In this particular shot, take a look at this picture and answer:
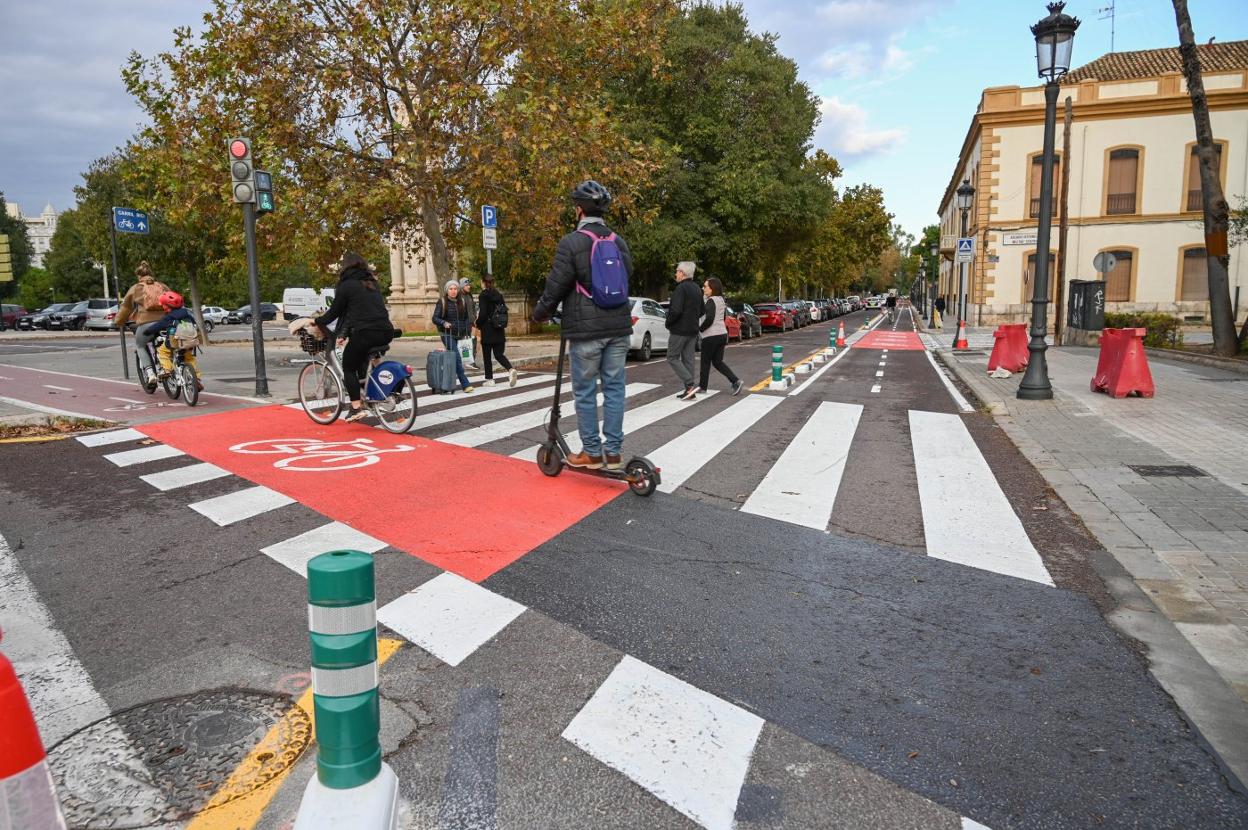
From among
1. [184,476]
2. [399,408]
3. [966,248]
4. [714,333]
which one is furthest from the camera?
[966,248]

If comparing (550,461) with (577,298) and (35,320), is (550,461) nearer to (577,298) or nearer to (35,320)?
(577,298)

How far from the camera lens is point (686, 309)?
11.5m

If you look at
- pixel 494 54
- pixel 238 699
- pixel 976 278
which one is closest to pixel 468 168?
pixel 494 54

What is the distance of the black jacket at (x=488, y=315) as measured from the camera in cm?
1285

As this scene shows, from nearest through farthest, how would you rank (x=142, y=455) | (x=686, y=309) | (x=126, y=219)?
(x=142, y=455) < (x=686, y=309) < (x=126, y=219)

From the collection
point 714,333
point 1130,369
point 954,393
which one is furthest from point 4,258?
point 1130,369

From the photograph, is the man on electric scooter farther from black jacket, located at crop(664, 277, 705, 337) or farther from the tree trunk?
the tree trunk

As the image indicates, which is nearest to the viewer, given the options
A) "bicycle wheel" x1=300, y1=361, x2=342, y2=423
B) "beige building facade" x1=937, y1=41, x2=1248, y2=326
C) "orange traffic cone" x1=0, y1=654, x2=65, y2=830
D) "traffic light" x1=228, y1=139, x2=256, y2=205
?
"orange traffic cone" x1=0, y1=654, x2=65, y2=830

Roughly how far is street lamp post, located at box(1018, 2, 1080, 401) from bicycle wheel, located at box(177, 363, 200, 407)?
36.7 ft

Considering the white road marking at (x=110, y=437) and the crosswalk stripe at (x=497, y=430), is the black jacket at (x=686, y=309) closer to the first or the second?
the crosswalk stripe at (x=497, y=430)

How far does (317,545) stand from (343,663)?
2978mm

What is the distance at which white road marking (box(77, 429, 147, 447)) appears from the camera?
820 cm

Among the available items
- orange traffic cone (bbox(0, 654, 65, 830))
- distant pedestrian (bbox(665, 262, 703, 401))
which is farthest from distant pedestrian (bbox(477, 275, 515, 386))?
orange traffic cone (bbox(0, 654, 65, 830))

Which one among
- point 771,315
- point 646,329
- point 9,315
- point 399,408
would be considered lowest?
point 399,408
